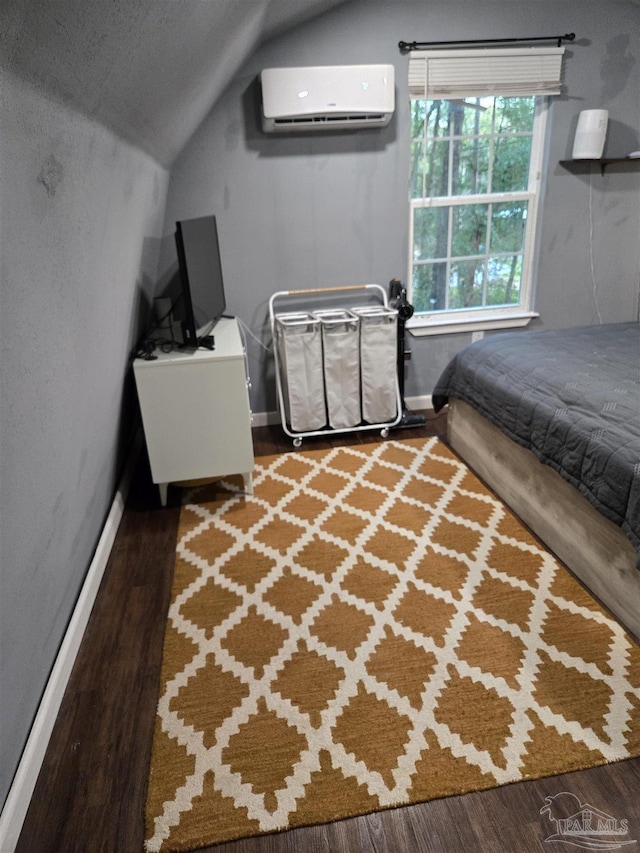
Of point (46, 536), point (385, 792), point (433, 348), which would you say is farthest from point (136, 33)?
point (433, 348)

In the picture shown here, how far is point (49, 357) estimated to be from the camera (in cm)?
140

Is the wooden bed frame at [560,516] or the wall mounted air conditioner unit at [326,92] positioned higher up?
the wall mounted air conditioner unit at [326,92]

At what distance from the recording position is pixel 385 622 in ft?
6.23

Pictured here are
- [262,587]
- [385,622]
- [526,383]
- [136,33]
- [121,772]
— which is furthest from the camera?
[526,383]

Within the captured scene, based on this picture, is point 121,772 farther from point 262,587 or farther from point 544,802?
point 544,802

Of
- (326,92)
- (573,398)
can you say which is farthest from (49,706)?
(326,92)

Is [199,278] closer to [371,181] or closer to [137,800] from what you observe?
[371,181]

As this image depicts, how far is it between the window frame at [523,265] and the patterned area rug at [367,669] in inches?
54.8

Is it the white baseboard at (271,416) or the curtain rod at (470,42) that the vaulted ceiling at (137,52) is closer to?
the curtain rod at (470,42)

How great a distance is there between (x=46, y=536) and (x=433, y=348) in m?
2.72

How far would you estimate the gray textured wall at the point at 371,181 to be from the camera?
3010 mm

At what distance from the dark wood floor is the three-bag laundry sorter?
174 centimetres

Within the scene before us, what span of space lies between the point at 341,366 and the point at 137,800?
230 cm

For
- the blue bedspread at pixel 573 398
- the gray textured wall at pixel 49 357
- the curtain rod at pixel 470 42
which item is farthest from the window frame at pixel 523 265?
the gray textured wall at pixel 49 357
